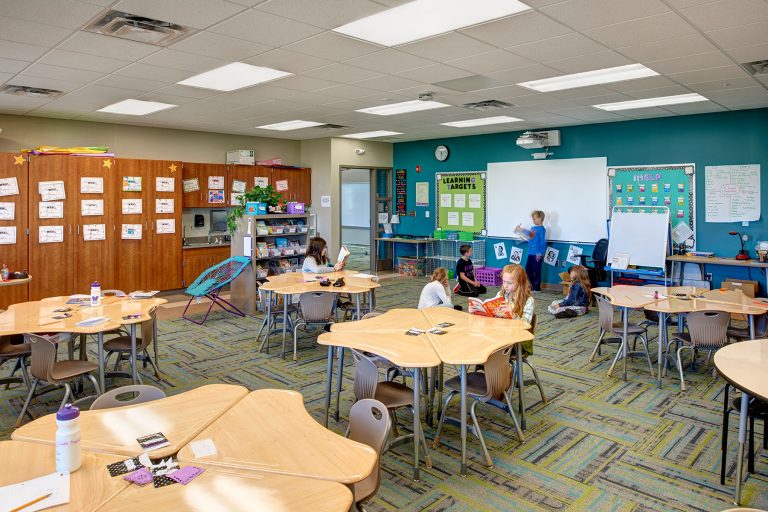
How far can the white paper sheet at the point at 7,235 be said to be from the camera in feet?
23.9

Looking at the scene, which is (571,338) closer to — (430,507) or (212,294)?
(430,507)

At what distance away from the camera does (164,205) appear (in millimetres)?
8812

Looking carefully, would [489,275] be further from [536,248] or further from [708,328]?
[708,328]

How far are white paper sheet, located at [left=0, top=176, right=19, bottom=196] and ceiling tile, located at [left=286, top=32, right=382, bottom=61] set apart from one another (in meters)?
5.19

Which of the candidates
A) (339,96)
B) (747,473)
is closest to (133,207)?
(339,96)

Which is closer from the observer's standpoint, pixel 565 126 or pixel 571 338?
pixel 571 338

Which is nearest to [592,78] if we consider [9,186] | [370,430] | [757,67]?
[757,67]

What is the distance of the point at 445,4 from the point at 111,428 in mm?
3171

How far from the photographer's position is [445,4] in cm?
356

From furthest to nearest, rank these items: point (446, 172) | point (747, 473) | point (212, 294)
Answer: point (446, 172)
point (212, 294)
point (747, 473)

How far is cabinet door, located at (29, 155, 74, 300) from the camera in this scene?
753 centimetres

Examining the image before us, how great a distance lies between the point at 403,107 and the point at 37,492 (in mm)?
6724

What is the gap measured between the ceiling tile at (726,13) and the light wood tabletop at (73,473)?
4300 millimetres

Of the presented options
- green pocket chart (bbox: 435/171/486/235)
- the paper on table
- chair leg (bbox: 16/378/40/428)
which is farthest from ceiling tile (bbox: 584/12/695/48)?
green pocket chart (bbox: 435/171/486/235)
